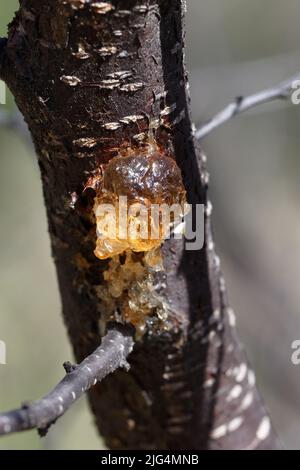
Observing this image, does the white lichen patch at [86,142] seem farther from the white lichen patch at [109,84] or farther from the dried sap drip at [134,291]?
the dried sap drip at [134,291]

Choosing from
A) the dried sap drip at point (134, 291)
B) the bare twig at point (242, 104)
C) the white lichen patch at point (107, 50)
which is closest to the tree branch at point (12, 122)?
the bare twig at point (242, 104)

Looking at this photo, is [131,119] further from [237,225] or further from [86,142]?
[237,225]

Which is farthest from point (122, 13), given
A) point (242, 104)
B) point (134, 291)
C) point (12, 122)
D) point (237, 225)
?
point (237, 225)

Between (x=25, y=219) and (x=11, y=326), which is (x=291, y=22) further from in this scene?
(x=11, y=326)

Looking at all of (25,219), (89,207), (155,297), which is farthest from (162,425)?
(25,219)

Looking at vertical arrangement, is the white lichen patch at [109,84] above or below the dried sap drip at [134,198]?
above

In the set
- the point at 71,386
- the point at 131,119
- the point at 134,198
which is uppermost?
the point at 131,119
